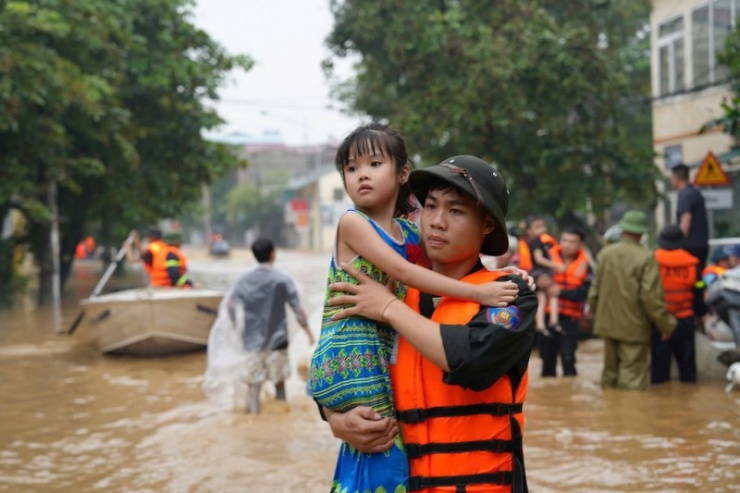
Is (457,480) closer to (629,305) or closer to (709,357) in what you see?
(629,305)

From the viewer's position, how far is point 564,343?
1099cm

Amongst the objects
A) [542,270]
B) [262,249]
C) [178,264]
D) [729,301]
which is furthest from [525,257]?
[178,264]

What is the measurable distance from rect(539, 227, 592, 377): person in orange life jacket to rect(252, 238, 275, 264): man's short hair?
3032 mm

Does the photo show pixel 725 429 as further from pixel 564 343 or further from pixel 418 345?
pixel 418 345

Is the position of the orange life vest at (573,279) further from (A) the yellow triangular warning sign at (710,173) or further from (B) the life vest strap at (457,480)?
(B) the life vest strap at (457,480)

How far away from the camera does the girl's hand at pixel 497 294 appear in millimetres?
2848

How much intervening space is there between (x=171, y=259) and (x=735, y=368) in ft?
27.7

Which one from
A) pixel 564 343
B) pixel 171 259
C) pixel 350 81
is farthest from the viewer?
pixel 350 81

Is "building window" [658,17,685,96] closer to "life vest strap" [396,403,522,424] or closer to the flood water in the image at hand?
the flood water

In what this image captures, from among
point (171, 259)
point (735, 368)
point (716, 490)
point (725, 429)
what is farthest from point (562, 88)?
point (716, 490)

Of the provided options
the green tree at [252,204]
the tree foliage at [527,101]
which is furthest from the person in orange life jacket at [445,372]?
the green tree at [252,204]

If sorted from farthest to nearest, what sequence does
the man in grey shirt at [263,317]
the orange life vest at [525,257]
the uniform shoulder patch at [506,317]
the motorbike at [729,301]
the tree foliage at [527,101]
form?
1. the tree foliage at [527,101]
2. the orange life vest at [525,257]
3. the motorbike at [729,301]
4. the man in grey shirt at [263,317]
5. the uniform shoulder patch at [506,317]

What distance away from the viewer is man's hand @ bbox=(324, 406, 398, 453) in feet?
9.57

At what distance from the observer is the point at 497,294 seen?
2.85 meters
